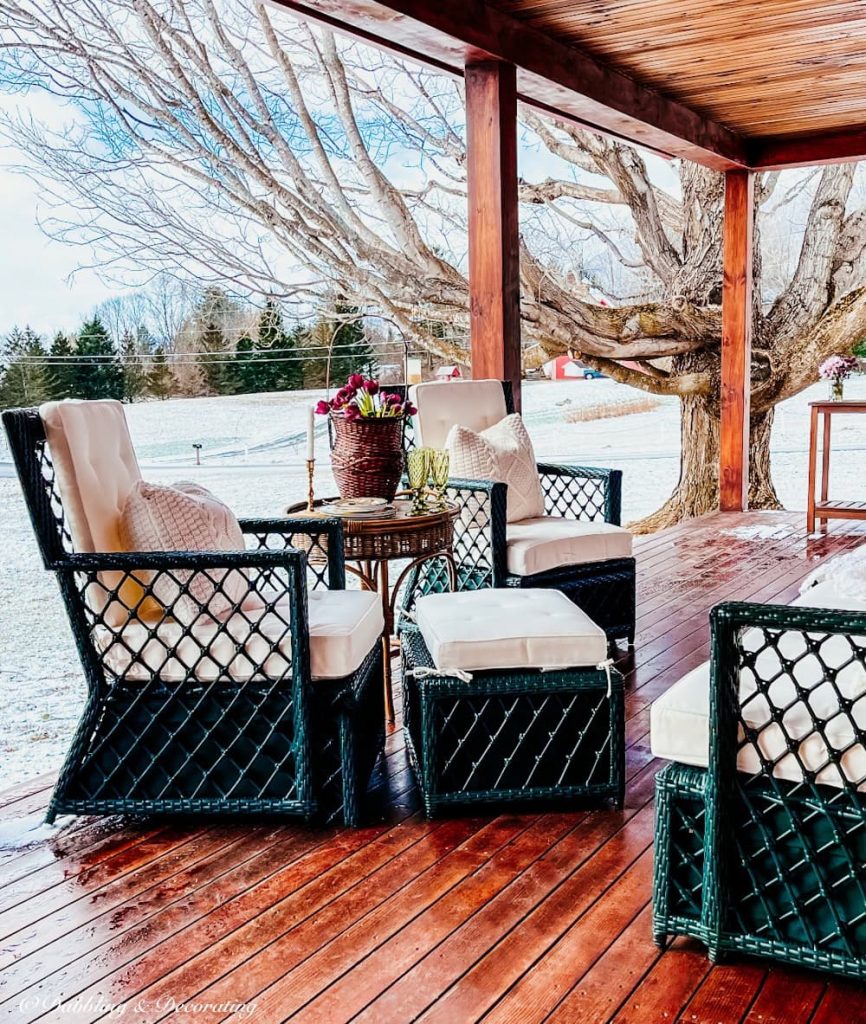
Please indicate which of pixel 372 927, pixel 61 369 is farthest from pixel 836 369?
pixel 372 927

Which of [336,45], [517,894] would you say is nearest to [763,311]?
[336,45]

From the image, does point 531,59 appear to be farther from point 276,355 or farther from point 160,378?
point 276,355

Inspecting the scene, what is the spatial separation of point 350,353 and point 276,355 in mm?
764

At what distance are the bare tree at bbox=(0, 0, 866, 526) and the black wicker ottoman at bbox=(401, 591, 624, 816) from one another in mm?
5061

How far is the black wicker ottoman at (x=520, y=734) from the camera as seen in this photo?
97.9 inches

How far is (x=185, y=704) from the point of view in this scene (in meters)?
2.48

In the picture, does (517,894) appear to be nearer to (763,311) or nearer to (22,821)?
(22,821)

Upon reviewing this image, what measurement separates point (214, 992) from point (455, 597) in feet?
4.25

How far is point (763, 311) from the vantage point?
904cm

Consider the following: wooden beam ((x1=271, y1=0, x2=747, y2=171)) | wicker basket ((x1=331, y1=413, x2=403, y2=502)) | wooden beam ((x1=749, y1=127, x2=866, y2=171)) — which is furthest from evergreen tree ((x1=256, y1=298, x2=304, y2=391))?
wicker basket ((x1=331, y1=413, x2=403, y2=502))

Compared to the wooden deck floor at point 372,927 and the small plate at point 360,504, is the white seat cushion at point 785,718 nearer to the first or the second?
the wooden deck floor at point 372,927

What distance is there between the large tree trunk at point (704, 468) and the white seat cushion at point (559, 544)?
549cm

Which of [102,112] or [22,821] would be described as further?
[102,112]

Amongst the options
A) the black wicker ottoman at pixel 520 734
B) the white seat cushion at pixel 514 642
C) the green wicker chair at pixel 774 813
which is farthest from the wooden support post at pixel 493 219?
the green wicker chair at pixel 774 813
